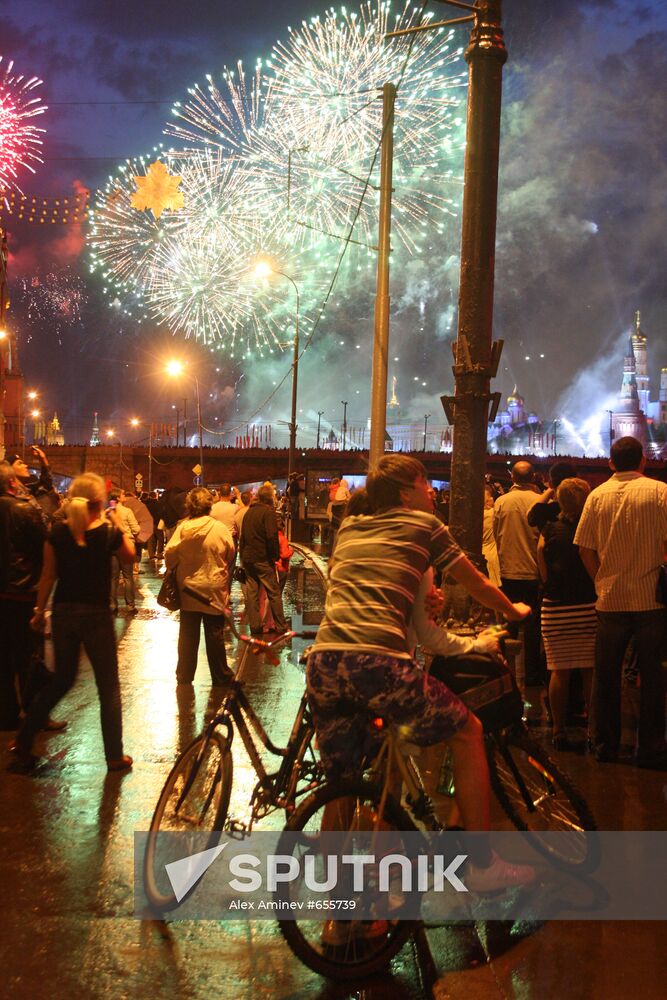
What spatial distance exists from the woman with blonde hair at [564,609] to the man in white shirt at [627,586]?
1.33 feet

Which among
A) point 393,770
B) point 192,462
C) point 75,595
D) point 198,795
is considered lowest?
point 198,795

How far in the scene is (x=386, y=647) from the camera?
3721 millimetres

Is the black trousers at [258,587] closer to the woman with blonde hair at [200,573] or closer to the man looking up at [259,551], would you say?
the man looking up at [259,551]

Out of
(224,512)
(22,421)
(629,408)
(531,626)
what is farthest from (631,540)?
(629,408)

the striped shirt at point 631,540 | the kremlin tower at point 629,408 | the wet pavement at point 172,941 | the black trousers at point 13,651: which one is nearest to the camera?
the wet pavement at point 172,941

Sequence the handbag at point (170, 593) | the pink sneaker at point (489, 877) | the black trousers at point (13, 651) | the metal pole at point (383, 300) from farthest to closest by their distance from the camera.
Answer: the metal pole at point (383, 300) → the handbag at point (170, 593) → the black trousers at point (13, 651) → the pink sneaker at point (489, 877)

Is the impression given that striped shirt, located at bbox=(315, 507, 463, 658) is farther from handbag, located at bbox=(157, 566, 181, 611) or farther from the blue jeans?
handbag, located at bbox=(157, 566, 181, 611)

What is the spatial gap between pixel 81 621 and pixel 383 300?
9516mm

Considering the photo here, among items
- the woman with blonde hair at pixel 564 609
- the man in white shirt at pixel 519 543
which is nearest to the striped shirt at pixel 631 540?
the woman with blonde hair at pixel 564 609

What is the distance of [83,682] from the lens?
908cm

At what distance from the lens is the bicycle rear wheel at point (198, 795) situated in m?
4.31

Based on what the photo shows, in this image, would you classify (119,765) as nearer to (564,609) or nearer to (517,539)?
(564,609)

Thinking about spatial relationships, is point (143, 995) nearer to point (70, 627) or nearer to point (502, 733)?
point (502, 733)

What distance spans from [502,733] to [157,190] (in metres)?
13.5
